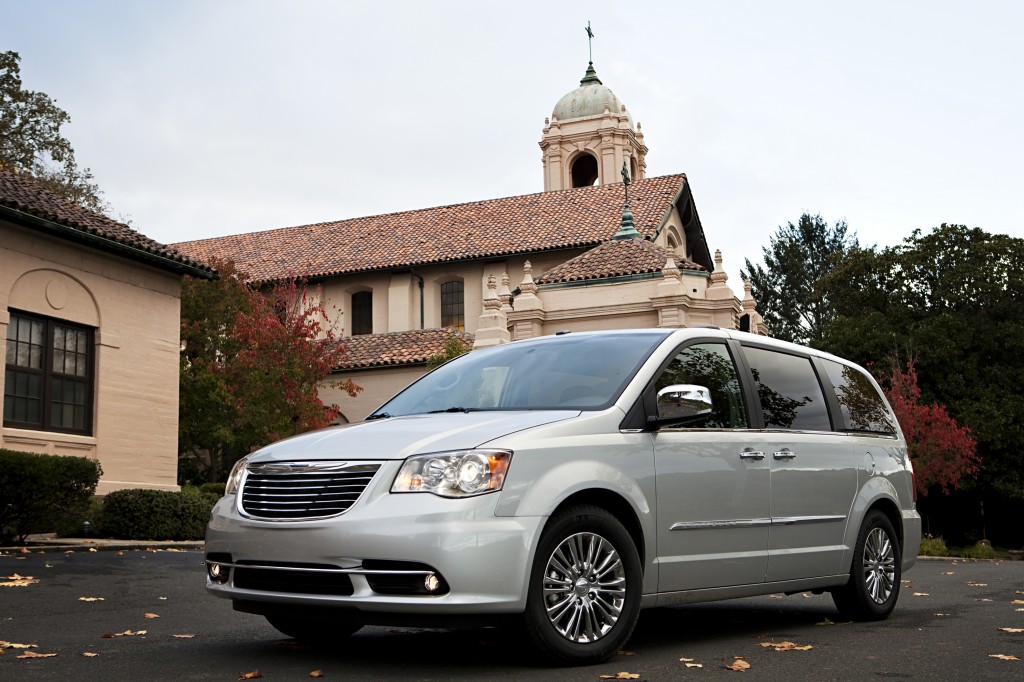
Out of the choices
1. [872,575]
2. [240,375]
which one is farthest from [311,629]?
[240,375]

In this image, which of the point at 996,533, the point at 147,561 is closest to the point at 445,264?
the point at 996,533

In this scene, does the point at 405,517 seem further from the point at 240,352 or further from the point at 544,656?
the point at 240,352

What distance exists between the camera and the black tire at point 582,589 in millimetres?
5719

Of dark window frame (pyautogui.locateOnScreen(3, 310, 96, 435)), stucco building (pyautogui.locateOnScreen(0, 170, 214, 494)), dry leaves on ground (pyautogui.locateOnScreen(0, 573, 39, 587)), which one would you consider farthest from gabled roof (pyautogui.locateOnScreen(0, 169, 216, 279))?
dry leaves on ground (pyautogui.locateOnScreen(0, 573, 39, 587))

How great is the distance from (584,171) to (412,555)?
5251 centimetres

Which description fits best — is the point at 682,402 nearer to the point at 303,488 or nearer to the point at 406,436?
the point at 406,436

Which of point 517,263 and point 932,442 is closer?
point 932,442

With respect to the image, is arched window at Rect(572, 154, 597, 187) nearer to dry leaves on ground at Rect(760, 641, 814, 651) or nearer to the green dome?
the green dome

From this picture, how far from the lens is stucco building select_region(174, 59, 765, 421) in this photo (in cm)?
3144

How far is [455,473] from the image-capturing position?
566cm

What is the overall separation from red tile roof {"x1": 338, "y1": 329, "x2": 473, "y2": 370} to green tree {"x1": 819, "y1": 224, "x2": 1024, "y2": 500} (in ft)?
58.8

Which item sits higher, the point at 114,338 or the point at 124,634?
the point at 114,338

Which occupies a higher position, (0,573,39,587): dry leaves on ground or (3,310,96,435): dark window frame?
(3,310,96,435): dark window frame

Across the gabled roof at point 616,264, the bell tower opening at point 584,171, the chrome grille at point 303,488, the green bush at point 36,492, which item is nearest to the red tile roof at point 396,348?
the gabled roof at point 616,264
